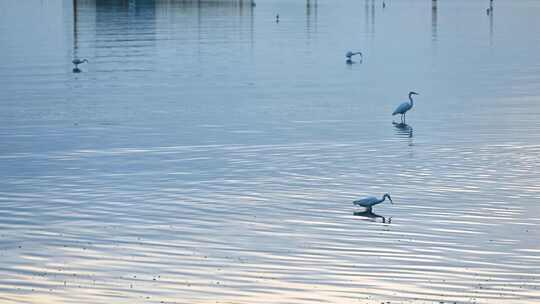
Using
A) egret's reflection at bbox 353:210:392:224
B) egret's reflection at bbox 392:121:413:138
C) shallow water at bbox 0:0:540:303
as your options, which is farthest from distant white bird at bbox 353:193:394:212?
egret's reflection at bbox 392:121:413:138

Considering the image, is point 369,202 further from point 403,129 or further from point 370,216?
point 403,129

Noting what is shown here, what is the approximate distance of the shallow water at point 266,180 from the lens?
61.6 feet

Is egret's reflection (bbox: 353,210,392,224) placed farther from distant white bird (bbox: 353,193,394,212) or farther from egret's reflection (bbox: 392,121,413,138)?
egret's reflection (bbox: 392,121,413,138)

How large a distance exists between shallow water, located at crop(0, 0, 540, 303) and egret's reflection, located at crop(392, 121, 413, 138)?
5.0 inches

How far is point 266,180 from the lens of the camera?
95.3ft

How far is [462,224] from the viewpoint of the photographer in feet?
77.6

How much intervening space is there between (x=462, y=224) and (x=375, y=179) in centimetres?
588

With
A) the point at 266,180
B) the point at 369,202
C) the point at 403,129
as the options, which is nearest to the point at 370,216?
the point at 369,202

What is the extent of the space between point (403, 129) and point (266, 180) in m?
11.3

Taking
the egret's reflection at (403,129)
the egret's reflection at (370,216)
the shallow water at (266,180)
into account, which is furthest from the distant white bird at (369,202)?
the egret's reflection at (403,129)

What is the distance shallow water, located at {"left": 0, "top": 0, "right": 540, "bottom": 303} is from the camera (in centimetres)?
1877

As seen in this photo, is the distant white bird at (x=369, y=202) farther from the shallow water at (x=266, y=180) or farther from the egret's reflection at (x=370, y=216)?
the shallow water at (x=266, y=180)

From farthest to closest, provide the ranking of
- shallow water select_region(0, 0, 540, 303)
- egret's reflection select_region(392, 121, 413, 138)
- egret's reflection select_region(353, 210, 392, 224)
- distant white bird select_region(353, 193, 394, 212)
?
egret's reflection select_region(392, 121, 413, 138) < distant white bird select_region(353, 193, 394, 212) < egret's reflection select_region(353, 210, 392, 224) < shallow water select_region(0, 0, 540, 303)

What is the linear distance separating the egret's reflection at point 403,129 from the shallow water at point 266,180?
127mm
